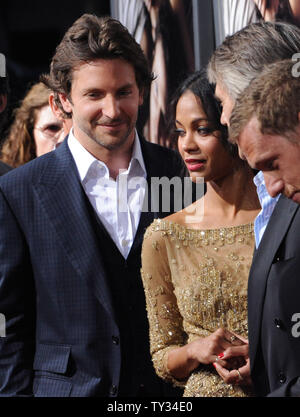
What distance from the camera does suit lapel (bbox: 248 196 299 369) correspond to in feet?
7.29

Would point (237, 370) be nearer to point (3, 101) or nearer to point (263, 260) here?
point (263, 260)

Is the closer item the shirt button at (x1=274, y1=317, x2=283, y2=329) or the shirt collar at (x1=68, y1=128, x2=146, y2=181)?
the shirt button at (x1=274, y1=317, x2=283, y2=329)

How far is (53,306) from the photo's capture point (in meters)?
2.77

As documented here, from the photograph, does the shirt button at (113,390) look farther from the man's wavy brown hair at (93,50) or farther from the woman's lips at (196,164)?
the man's wavy brown hair at (93,50)

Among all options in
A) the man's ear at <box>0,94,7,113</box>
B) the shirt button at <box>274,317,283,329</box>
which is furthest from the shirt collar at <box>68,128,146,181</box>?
the shirt button at <box>274,317,283,329</box>

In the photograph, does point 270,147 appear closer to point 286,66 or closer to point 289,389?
point 286,66

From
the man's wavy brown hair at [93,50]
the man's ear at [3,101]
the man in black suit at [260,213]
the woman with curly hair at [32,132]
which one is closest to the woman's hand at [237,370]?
the man in black suit at [260,213]

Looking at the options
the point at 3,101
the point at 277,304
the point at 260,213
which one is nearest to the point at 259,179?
the point at 260,213

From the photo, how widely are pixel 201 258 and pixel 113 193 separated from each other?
1.64ft

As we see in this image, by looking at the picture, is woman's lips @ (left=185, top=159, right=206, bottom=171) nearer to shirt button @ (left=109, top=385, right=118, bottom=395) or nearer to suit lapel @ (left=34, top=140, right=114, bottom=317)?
suit lapel @ (left=34, top=140, right=114, bottom=317)

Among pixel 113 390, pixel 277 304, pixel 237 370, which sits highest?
pixel 277 304

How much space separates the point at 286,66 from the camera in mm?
2012
